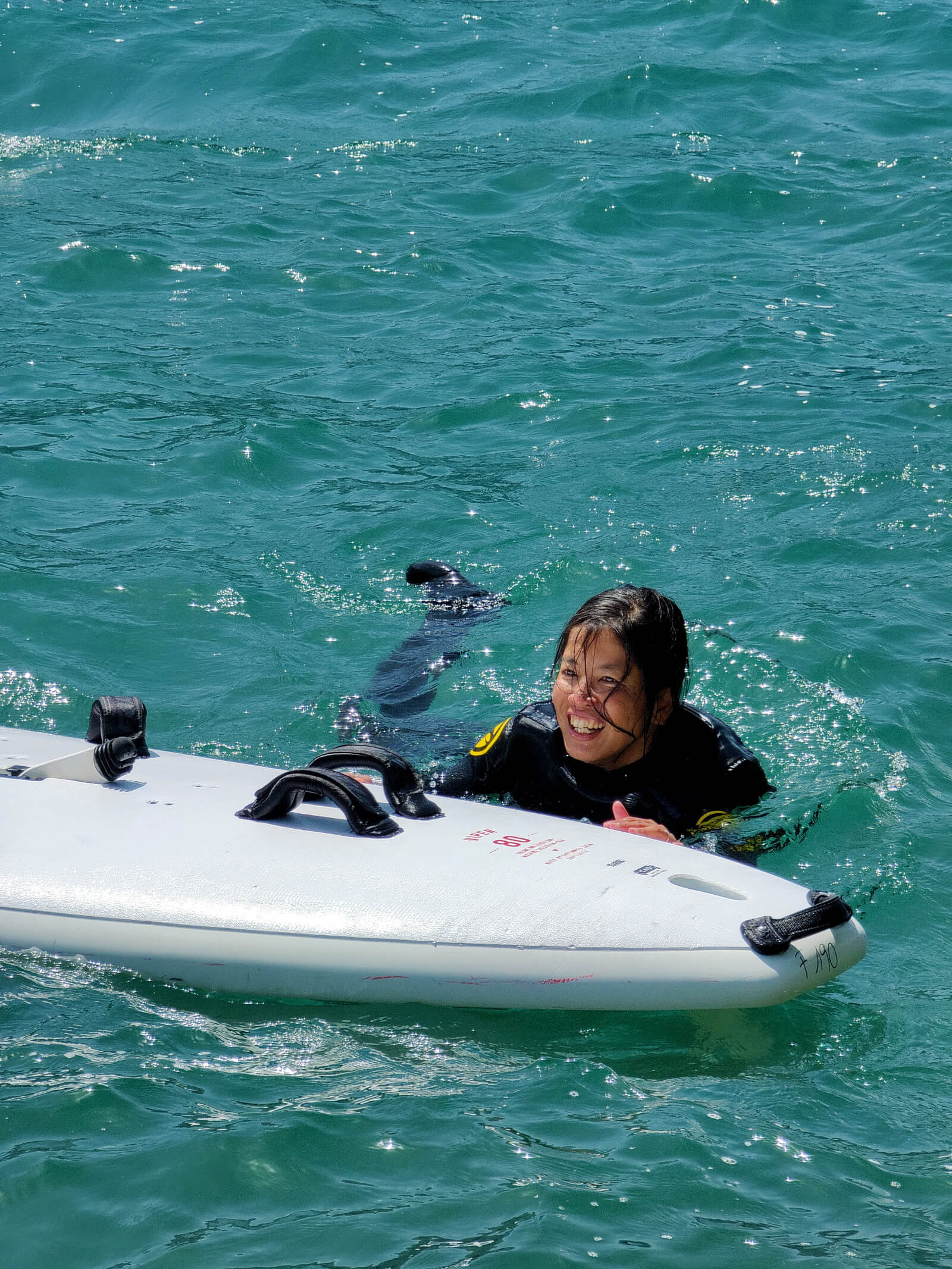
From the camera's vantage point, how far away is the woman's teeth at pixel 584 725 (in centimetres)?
346

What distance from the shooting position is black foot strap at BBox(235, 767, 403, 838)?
128 inches

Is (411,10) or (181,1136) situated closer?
(181,1136)

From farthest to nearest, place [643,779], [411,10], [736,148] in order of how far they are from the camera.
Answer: [411,10] → [736,148] → [643,779]

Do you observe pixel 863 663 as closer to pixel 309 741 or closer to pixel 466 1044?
pixel 309 741

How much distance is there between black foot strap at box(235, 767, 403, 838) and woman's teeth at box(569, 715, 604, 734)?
513mm

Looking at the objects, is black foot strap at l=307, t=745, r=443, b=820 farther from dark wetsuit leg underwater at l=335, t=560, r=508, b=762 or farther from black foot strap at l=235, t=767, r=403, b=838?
dark wetsuit leg underwater at l=335, t=560, r=508, b=762

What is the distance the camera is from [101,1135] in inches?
98.5

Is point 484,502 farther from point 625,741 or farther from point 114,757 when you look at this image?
point 114,757

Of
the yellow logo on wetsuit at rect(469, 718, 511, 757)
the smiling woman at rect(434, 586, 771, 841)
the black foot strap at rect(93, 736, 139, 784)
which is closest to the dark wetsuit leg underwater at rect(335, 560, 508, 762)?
the yellow logo on wetsuit at rect(469, 718, 511, 757)

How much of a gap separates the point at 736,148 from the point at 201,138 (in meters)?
3.86

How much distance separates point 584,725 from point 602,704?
0.27ft

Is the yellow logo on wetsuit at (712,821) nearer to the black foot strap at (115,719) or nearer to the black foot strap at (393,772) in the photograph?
the black foot strap at (393,772)

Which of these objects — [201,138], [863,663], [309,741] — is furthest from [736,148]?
[309,741]

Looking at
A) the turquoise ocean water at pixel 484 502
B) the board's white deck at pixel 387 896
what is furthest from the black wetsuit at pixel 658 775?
the turquoise ocean water at pixel 484 502
